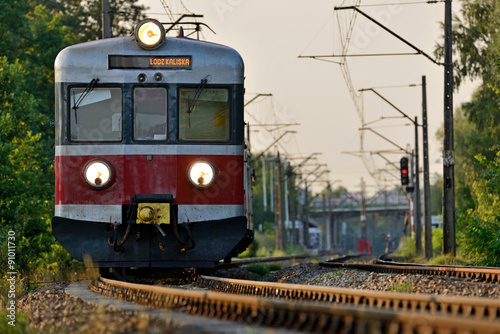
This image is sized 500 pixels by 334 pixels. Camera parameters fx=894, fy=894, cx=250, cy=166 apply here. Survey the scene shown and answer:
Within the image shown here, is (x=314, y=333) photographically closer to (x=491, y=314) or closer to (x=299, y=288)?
(x=491, y=314)

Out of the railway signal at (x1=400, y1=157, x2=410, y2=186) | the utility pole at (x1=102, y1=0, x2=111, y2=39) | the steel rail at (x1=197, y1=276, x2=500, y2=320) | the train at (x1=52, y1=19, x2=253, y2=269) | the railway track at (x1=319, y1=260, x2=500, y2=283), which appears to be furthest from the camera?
the railway signal at (x1=400, y1=157, x2=410, y2=186)

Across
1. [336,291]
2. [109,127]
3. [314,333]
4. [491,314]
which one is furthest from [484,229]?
[314,333]

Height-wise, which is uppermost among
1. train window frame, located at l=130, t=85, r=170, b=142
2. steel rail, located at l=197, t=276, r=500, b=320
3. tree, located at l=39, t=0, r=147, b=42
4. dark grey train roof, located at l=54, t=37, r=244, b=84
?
tree, located at l=39, t=0, r=147, b=42

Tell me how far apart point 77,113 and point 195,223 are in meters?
2.13

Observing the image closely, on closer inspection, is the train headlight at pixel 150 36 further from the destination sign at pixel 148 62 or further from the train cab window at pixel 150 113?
the train cab window at pixel 150 113

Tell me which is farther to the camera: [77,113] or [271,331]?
[77,113]

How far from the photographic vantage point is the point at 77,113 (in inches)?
462

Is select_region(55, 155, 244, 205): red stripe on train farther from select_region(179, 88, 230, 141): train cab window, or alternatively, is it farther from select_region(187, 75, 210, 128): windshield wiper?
select_region(187, 75, 210, 128): windshield wiper

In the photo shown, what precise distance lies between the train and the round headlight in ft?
0.04

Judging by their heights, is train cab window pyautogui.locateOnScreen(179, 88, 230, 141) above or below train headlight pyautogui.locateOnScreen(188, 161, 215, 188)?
above

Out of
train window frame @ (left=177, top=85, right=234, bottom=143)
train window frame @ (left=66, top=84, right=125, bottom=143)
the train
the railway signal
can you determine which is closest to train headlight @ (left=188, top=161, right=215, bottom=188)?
the train

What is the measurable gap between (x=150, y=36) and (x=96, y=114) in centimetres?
125

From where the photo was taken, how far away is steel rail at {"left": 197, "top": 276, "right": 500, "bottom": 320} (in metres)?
6.26

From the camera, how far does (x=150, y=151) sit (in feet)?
38.1
